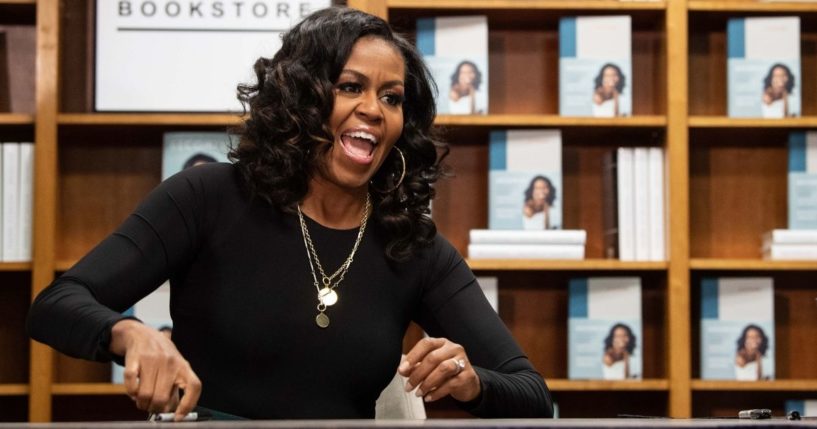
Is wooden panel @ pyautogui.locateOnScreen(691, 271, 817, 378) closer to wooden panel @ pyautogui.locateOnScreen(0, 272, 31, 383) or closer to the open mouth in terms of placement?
Result: the open mouth

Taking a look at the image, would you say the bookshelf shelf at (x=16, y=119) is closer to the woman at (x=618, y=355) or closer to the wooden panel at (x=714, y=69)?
the woman at (x=618, y=355)

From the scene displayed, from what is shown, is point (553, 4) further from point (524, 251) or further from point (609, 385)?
point (609, 385)

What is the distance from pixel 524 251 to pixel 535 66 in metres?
0.62

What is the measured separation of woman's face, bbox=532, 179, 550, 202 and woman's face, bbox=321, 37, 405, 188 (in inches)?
51.4

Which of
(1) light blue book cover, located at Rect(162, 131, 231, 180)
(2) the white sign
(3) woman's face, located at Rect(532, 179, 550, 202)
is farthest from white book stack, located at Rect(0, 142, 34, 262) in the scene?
(3) woman's face, located at Rect(532, 179, 550, 202)

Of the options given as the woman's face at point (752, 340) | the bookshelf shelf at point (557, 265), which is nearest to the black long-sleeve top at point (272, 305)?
the bookshelf shelf at point (557, 265)

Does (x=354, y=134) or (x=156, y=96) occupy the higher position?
(x=156, y=96)

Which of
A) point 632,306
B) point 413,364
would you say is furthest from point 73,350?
point 632,306

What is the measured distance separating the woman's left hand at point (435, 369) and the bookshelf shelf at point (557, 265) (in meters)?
1.53

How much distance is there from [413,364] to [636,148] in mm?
1822

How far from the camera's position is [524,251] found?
2.92 meters

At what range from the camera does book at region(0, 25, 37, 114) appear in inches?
123

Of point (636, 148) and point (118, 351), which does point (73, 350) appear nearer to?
point (118, 351)

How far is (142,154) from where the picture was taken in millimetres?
3131
